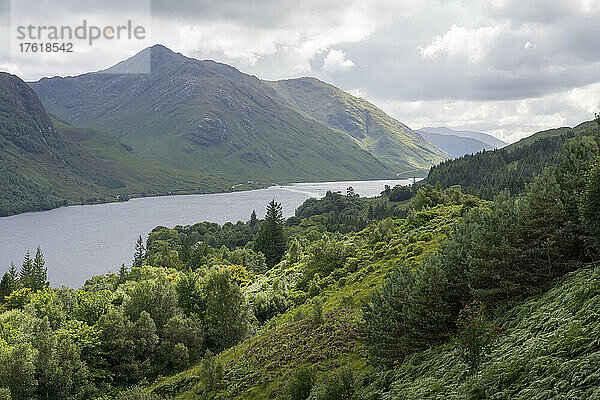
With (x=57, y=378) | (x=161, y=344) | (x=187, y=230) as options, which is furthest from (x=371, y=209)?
(x=57, y=378)

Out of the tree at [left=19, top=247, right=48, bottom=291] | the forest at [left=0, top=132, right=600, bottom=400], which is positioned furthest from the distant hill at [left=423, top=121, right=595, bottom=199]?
the tree at [left=19, top=247, right=48, bottom=291]

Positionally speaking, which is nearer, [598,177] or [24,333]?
[598,177]

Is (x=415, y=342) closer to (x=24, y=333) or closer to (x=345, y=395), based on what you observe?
(x=345, y=395)

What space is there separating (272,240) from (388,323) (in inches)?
3682

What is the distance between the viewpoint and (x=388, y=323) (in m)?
19.5

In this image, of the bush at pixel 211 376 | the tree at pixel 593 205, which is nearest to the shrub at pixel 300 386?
the bush at pixel 211 376

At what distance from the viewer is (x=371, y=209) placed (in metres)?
170

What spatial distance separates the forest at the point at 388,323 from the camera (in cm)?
1305

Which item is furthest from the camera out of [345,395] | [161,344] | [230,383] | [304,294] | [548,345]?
[304,294]

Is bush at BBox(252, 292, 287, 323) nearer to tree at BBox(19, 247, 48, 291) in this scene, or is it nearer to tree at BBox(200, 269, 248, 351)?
tree at BBox(200, 269, 248, 351)

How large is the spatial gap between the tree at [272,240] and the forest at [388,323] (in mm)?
42051

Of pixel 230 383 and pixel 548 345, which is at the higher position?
pixel 548 345

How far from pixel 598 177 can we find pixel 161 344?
1707 inches

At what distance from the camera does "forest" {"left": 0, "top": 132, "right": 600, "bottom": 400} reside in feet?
42.8
